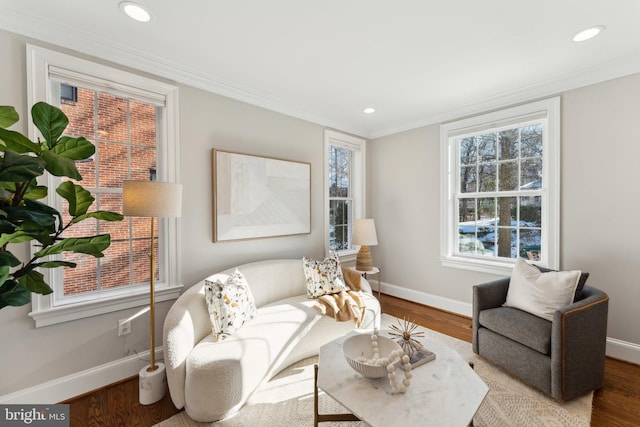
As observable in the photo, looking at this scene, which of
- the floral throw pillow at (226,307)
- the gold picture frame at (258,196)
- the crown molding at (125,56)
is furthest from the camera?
the gold picture frame at (258,196)

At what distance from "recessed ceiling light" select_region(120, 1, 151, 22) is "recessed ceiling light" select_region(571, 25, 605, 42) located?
2.97m

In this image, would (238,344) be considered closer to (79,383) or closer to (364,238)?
(79,383)

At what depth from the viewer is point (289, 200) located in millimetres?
3242

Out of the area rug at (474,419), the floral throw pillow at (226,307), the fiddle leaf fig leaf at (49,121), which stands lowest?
the area rug at (474,419)

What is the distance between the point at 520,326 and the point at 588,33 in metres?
2.18

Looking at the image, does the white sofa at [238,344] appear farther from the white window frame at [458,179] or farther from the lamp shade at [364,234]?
the white window frame at [458,179]

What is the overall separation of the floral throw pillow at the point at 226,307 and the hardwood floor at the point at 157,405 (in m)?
0.59

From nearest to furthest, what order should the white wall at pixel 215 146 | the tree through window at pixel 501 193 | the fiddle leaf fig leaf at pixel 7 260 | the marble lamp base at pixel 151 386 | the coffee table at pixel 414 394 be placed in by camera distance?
the fiddle leaf fig leaf at pixel 7 260
the coffee table at pixel 414 394
the marble lamp base at pixel 151 386
the white wall at pixel 215 146
the tree through window at pixel 501 193

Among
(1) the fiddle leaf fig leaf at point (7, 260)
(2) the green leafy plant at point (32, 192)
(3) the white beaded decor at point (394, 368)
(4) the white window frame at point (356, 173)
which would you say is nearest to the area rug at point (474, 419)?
(3) the white beaded decor at point (394, 368)

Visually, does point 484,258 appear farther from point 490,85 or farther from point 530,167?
point 490,85

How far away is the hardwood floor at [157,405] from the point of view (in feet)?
5.72

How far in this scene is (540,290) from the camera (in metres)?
2.21

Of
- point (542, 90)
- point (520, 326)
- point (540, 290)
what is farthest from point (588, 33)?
point (520, 326)

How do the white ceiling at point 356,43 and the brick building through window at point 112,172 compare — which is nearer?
the white ceiling at point 356,43
